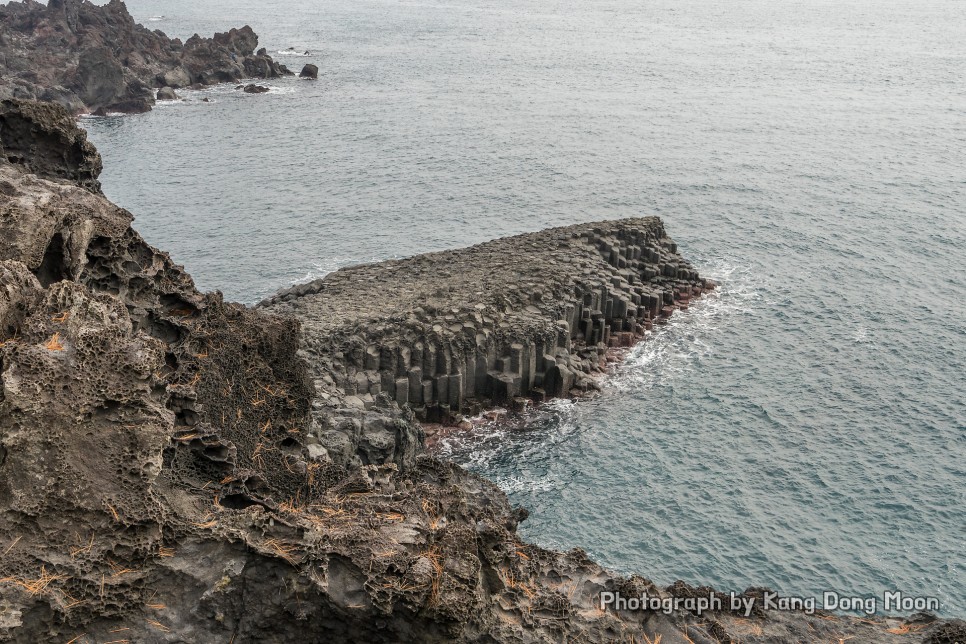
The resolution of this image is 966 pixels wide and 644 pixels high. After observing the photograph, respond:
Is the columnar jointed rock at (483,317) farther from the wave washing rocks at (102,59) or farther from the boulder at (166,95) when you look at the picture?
the boulder at (166,95)

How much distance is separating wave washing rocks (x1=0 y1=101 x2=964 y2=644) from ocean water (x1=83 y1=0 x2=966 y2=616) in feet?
50.0

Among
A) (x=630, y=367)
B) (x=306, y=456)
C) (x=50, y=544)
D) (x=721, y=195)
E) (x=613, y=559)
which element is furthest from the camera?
(x=721, y=195)

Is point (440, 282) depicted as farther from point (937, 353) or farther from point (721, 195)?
point (721, 195)

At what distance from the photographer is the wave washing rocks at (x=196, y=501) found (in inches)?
566

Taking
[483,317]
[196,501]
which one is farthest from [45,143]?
[483,317]

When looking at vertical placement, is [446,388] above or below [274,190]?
below

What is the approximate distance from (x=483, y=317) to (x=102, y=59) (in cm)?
9836

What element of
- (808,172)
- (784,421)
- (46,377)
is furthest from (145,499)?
(808,172)

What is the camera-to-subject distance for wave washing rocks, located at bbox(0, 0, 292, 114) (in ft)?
401

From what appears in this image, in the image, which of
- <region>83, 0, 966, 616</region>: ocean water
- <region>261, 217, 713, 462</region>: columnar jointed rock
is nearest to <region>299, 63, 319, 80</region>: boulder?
<region>83, 0, 966, 616</region>: ocean water

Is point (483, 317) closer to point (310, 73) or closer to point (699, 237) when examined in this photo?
point (699, 237)

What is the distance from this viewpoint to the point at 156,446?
51.5 ft

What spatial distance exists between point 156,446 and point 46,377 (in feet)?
7.57

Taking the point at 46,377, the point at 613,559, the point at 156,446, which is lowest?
the point at 613,559
